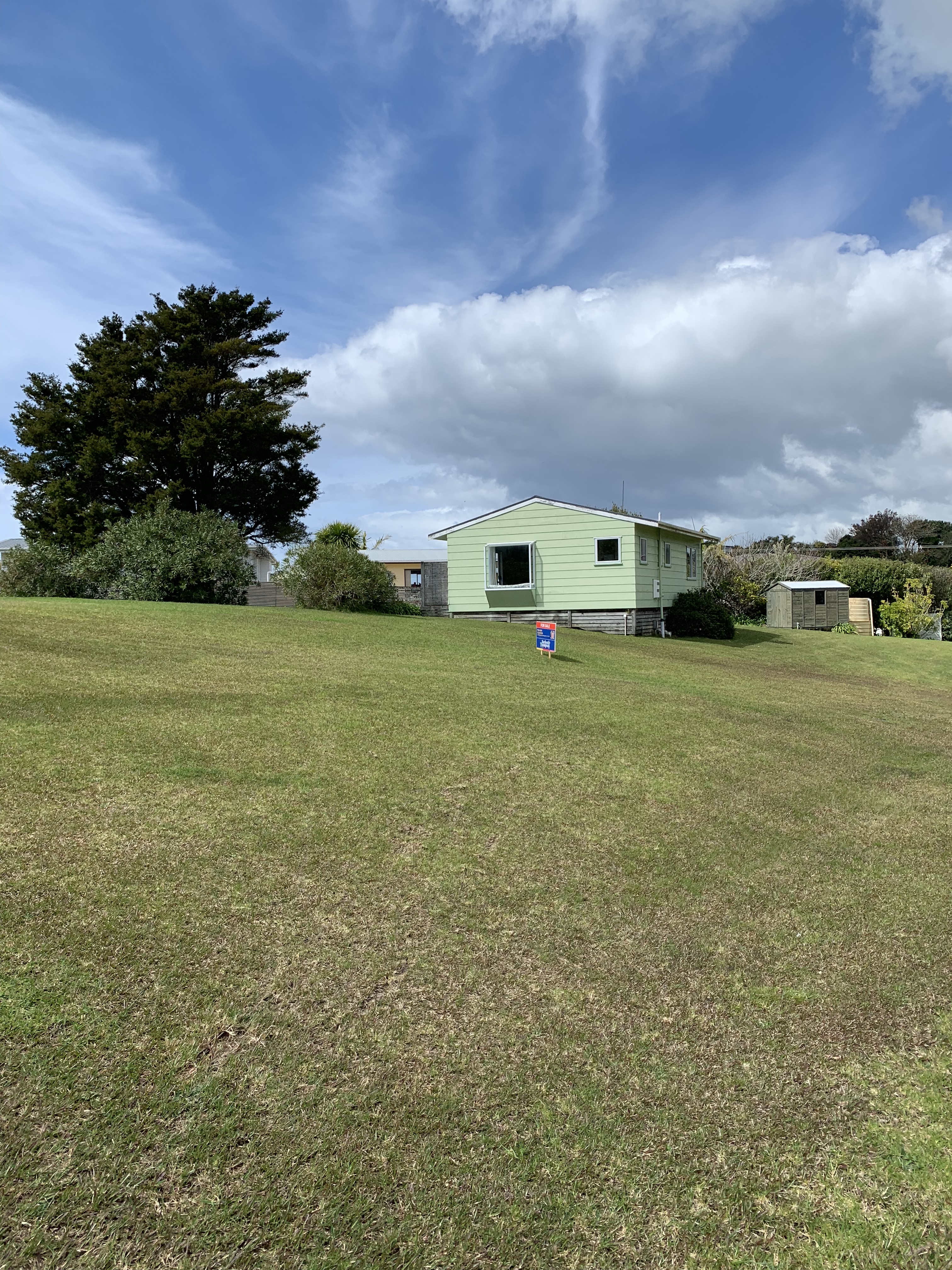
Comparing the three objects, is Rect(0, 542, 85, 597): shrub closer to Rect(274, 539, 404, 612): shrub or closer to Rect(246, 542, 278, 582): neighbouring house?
Rect(274, 539, 404, 612): shrub

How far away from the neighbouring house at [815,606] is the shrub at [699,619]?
6.44 metres

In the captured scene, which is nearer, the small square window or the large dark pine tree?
the small square window

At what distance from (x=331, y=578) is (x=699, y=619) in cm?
1149

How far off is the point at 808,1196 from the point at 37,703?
6861 mm

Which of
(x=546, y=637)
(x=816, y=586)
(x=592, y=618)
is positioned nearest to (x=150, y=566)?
(x=546, y=637)

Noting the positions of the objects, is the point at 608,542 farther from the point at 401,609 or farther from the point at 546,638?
the point at 546,638

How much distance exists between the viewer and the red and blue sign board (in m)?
13.7

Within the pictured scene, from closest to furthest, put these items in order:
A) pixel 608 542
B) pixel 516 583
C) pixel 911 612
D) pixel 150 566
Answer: pixel 150 566 < pixel 608 542 < pixel 516 583 < pixel 911 612

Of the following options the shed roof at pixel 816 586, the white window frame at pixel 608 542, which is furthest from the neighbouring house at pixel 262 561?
the shed roof at pixel 816 586

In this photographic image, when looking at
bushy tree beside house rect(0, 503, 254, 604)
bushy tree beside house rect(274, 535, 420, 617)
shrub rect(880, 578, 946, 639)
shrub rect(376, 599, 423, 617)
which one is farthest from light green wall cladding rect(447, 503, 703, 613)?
shrub rect(880, 578, 946, 639)

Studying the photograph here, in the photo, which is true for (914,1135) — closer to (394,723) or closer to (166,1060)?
(166,1060)

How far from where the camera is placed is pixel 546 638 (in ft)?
45.2

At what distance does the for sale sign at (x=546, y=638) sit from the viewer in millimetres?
13688

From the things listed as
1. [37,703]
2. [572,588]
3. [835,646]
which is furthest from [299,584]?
[835,646]
